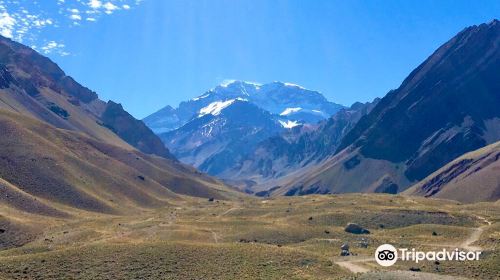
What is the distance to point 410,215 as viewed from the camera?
14788 centimetres

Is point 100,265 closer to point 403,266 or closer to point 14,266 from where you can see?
point 14,266

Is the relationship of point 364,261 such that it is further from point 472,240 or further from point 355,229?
point 355,229

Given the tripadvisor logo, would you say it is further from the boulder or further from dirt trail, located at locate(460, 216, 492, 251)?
the boulder

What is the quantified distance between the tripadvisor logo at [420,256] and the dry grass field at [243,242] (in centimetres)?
187

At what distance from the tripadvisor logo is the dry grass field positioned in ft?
6.13

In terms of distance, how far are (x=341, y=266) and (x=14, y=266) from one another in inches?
1992

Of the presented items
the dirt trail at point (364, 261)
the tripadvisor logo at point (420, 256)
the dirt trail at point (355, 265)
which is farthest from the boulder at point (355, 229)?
the dirt trail at point (355, 265)

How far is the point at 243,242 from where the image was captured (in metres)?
113

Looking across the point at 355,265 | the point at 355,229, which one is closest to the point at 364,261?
the point at 355,265

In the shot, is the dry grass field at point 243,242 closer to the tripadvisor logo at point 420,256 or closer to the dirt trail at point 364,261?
the dirt trail at point 364,261

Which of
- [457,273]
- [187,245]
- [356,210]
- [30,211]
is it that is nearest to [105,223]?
[30,211]

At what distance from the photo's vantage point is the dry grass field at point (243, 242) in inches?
3137

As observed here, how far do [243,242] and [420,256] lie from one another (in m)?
38.2

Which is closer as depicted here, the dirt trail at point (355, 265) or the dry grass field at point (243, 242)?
the dry grass field at point (243, 242)
